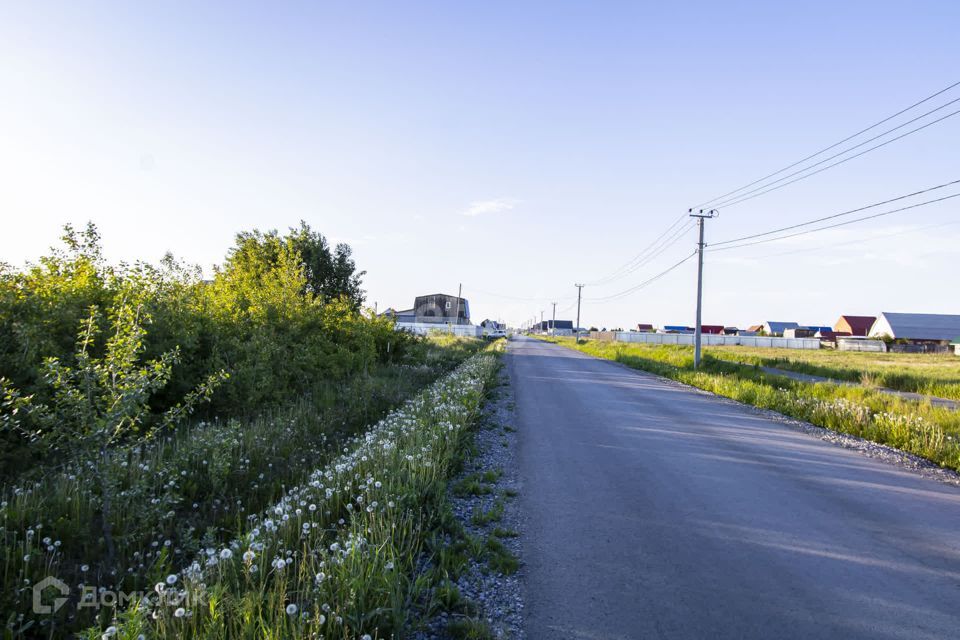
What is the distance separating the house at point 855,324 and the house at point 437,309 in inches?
3185

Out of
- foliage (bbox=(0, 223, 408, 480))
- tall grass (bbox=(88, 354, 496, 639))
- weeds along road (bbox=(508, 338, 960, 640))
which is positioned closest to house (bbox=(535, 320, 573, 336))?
foliage (bbox=(0, 223, 408, 480))

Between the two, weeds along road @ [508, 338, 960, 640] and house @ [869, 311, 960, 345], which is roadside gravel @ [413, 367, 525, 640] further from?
house @ [869, 311, 960, 345]

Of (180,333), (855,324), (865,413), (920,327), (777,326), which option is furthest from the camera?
(777,326)

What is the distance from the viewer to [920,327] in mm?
72250

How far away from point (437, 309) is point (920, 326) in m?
75.4

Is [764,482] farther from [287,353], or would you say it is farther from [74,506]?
[287,353]

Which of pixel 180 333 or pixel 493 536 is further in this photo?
pixel 180 333

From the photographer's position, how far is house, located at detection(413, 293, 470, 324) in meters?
74.4

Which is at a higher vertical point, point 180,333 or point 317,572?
point 180,333

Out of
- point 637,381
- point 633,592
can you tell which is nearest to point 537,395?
point 637,381

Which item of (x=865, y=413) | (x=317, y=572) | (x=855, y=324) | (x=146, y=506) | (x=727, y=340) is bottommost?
(x=146, y=506)

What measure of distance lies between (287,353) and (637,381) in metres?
13.5

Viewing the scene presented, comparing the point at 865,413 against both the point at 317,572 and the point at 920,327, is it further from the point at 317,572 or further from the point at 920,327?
the point at 920,327

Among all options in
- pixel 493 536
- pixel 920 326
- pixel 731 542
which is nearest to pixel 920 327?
pixel 920 326
